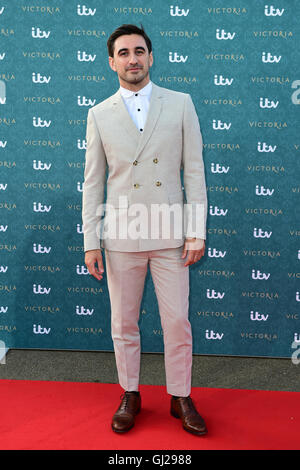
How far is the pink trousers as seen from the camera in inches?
83.0

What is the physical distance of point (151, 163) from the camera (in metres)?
2.03

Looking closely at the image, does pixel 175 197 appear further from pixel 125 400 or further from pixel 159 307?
pixel 125 400

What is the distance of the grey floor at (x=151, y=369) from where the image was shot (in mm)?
2742

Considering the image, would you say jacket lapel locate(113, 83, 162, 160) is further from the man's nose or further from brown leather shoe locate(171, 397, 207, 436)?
brown leather shoe locate(171, 397, 207, 436)

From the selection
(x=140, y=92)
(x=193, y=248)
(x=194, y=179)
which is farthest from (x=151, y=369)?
(x=140, y=92)

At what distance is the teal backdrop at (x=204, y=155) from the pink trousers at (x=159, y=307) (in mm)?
881

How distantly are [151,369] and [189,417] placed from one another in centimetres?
81

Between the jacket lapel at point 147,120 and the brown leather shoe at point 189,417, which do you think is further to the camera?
the brown leather shoe at point 189,417

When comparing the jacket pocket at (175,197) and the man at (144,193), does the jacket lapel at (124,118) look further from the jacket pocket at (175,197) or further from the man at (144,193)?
the jacket pocket at (175,197)

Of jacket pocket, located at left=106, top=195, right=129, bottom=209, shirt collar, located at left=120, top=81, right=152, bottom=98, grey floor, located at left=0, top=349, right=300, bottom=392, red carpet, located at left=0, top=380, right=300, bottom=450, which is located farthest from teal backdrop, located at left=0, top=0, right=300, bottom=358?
jacket pocket, located at left=106, top=195, right=129, bottom=209

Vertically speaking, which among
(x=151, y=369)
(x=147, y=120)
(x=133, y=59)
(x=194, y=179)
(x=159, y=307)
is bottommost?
(x=151, y=369)

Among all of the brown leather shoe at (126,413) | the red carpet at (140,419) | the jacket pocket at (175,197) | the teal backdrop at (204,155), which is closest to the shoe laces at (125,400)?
the brown leather shoe at (126,413)
